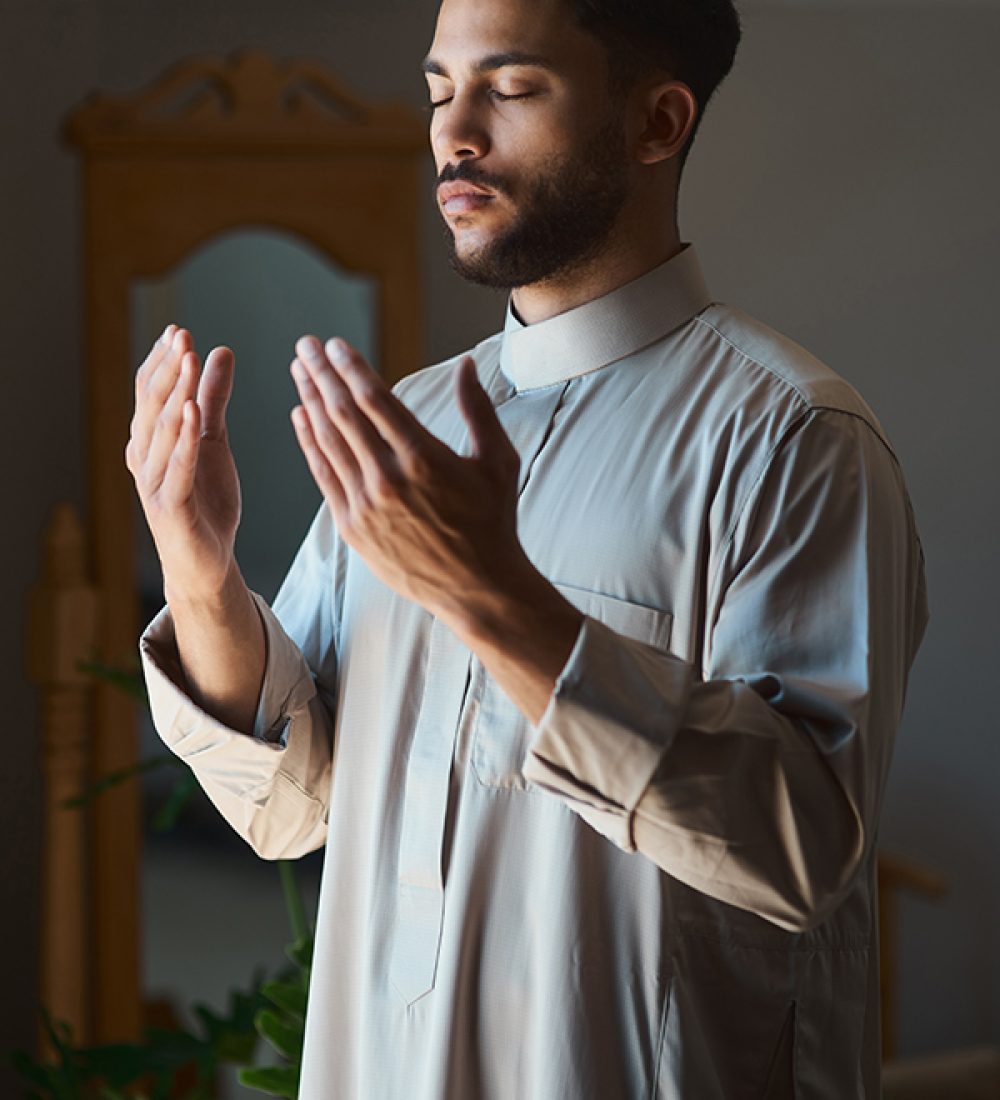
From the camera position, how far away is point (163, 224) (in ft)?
8.88

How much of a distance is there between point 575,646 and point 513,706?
0.23 m

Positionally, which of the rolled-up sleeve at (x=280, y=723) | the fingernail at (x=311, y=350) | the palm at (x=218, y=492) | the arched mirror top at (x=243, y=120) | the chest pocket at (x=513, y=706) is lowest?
the rolled-up sleeve at (x=280, y=723)

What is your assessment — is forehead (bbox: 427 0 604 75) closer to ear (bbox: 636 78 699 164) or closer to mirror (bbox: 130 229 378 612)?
→ ear (bbox: 636 78 699 164)

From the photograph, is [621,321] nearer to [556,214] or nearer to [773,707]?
[556,214]

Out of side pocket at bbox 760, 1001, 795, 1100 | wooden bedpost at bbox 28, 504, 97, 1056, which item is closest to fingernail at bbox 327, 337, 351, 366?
side pocket at bbox 760, 1001, 795, 1100

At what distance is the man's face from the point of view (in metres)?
1.12

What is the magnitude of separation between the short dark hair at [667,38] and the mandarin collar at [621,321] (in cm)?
10

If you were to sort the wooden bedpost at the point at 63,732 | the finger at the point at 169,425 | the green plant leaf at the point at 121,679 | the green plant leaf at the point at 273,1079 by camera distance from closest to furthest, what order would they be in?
1. the finger at the point at 169,425
2. the green plant leaf at the point at 273,1079
3. the green plant leaf at the point at 121,679
4. the wooden bedpost at the point at 63,732

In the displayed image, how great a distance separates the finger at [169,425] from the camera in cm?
106

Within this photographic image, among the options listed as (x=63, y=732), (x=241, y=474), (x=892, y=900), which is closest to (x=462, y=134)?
(x=241, y=474)

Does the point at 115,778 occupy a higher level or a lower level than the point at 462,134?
lower

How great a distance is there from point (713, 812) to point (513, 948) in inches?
10.5

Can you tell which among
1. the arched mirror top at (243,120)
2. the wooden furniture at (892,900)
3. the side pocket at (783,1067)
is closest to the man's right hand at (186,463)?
the side pocket at (783,1067)

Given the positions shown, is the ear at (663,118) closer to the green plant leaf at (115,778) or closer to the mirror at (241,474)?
the green plant leaf at (115,778)
